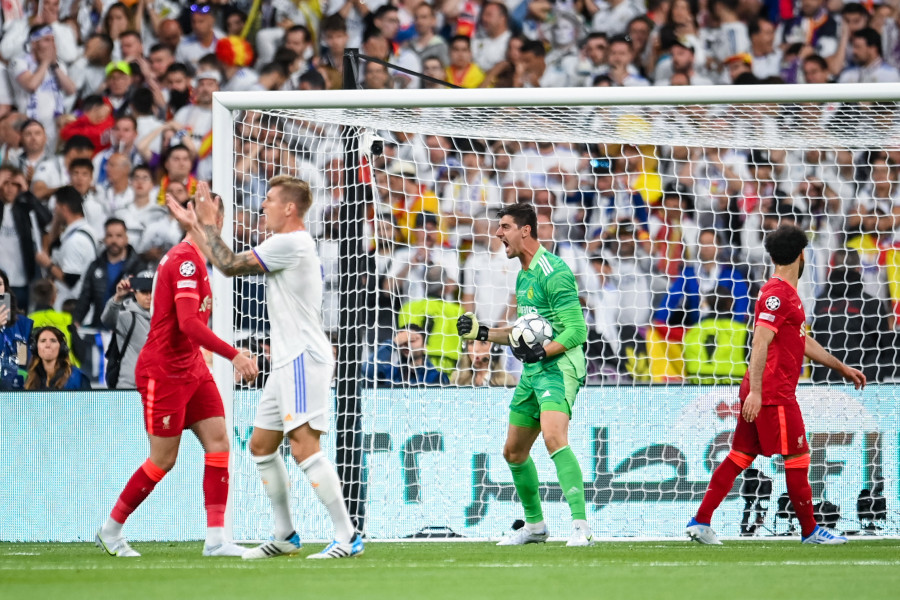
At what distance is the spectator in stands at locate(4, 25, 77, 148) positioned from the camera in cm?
1209

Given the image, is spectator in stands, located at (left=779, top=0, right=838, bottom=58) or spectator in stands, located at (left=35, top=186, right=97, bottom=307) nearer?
spectator in stands, located at (left=35, top=186, right=97, bottom=307)

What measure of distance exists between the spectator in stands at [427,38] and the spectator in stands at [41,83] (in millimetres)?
3671

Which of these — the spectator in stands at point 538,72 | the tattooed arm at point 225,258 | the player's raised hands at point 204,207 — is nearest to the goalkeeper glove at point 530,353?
the tattooed arm at point 225,258

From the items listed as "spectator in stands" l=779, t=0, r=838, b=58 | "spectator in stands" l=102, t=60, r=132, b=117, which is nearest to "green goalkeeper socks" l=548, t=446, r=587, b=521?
"spectator in stands" l=102, t=60, r=132, b=117

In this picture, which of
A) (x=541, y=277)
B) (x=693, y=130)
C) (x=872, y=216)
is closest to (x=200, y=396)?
(x=541, y=277)

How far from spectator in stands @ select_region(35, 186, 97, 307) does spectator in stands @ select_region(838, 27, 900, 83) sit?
308 inches

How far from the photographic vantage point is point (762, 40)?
1251 centimetres

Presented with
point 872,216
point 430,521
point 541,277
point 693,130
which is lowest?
point 430,521

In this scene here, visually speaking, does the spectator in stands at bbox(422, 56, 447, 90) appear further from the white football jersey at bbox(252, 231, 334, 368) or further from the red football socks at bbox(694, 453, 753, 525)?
the white football jersey at bbox(252, 231, 334, 368)

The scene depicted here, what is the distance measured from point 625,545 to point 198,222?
3382 mm

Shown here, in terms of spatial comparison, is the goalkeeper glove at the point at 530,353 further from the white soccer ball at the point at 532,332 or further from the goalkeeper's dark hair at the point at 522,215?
the goalkeeper's dark hair at the point at 522,215

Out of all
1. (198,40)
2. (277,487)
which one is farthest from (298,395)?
(198,40)

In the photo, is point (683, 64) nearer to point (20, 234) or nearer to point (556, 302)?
point (556, 302)

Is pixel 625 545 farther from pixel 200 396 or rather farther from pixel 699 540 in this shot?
pixel 200 396
